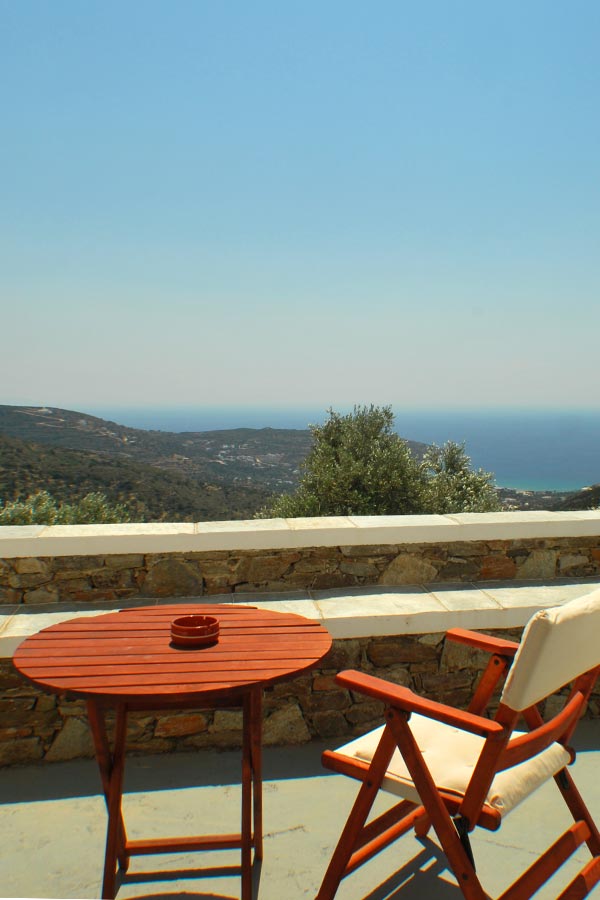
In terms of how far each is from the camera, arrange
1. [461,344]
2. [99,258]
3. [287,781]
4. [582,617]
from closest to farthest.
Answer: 1. [582,617]
2. [287,781]
3. [99,258]
4. [461,344]

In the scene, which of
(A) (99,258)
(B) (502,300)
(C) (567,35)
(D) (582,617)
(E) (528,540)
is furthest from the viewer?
(B) (502,300)

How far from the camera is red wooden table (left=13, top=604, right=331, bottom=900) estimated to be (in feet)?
5.33

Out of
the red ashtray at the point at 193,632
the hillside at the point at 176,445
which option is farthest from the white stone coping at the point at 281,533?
the hillside at the point at 176,445

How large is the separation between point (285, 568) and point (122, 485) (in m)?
13.1

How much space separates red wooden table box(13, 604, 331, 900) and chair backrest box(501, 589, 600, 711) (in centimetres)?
57

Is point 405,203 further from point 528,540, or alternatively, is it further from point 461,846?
point 461,846

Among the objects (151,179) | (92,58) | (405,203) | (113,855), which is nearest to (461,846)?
(113,855)

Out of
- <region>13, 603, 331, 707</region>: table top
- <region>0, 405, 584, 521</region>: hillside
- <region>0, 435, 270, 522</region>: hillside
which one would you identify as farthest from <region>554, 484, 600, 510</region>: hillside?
<region>13, 603, 331, 707</region>: table top

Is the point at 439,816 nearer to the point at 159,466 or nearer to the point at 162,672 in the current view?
the point at 162,672

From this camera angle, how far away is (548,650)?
1.43 m

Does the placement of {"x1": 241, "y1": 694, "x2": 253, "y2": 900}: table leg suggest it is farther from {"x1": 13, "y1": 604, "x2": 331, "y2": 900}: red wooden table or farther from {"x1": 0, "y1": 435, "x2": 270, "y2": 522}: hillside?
{"x1": 0, "y1": 435, "x2": 270, "y2": 522}: hillside

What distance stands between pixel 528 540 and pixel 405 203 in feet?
66.2

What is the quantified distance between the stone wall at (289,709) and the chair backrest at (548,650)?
145 cm

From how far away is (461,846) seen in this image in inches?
59.9
